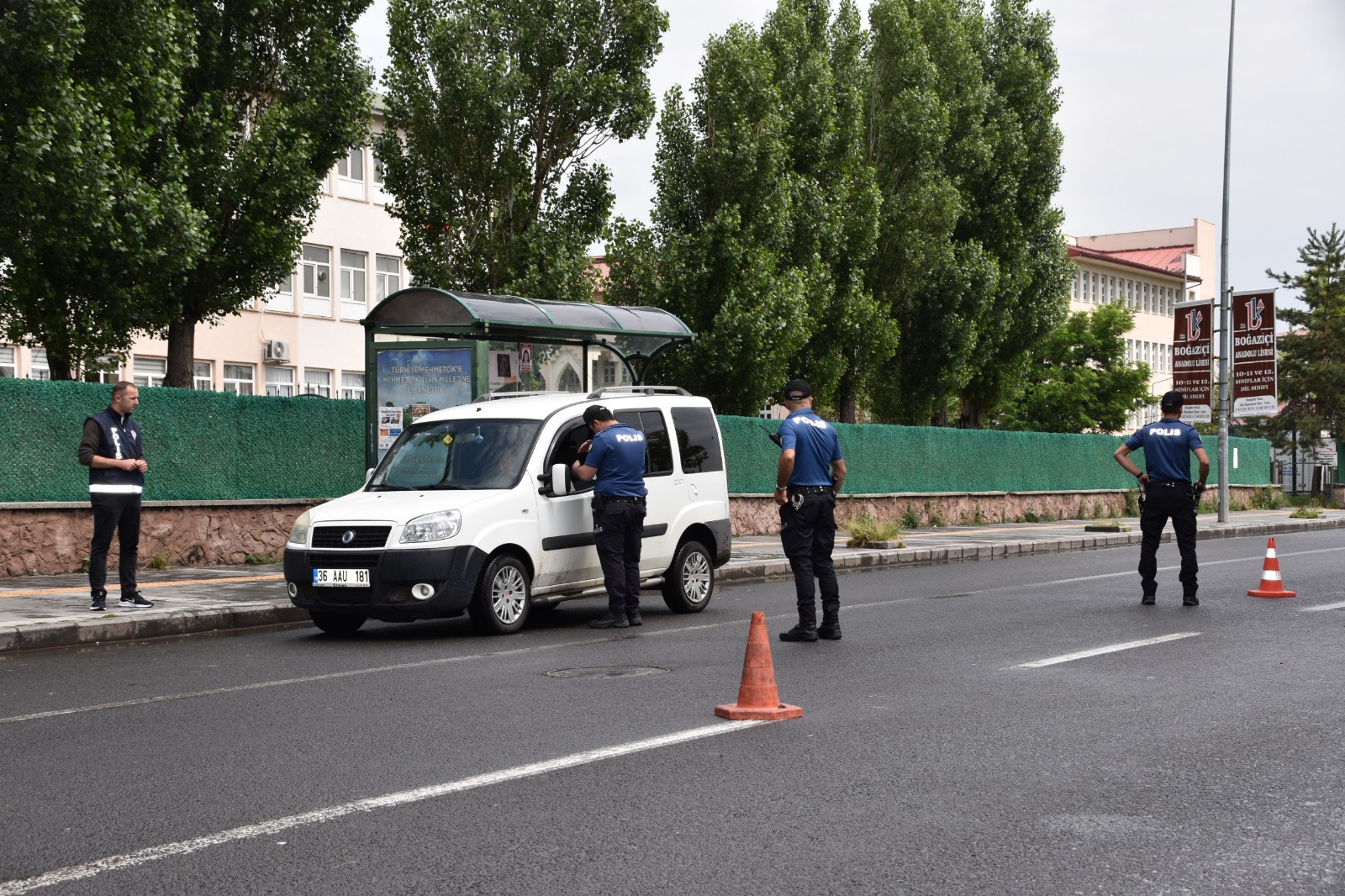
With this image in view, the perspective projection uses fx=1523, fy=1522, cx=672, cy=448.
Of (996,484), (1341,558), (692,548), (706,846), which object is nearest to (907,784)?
(706,846)

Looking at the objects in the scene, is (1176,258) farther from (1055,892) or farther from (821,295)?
(1055,892)

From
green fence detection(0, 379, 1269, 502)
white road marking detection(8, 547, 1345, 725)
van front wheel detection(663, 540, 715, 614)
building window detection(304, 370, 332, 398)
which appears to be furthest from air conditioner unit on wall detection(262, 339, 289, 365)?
van front wheel detection(663, 540, 715, 614)

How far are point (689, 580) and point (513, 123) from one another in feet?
48.5

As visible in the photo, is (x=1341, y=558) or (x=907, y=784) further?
(x=1341, y=558)

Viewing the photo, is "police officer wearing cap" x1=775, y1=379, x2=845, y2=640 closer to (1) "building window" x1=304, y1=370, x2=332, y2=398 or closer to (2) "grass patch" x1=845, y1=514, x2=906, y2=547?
(2) "grass patch" x1=845, y1=514, x2=906, y2=547

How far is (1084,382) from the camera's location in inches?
2258

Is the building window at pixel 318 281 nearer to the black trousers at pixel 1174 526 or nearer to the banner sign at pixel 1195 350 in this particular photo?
the banner sign at pixel 1195 350

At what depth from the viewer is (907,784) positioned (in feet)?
20.3

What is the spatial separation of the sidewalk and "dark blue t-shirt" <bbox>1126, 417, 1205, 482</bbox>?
236 inches

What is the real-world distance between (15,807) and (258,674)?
400 cm

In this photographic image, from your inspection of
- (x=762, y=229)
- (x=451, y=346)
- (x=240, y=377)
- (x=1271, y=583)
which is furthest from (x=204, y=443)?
(x=240, y=377)

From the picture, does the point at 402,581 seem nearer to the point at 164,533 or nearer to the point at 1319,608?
the point at 164,533

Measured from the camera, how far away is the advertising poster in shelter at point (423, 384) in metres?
17.4

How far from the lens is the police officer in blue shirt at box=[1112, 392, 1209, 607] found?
561 inches
